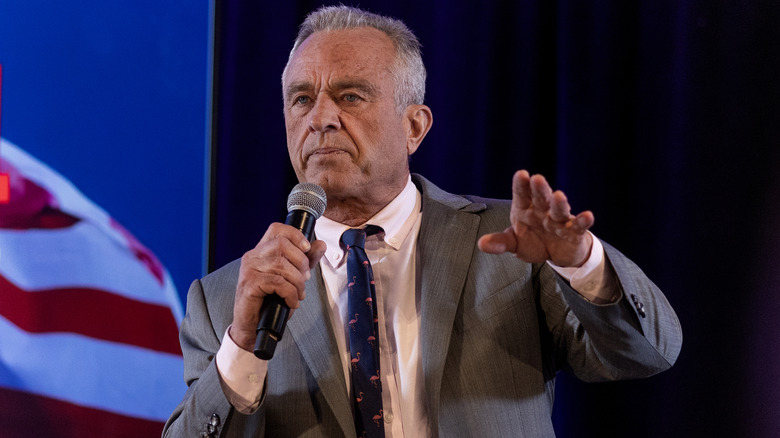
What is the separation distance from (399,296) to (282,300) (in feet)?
1.85

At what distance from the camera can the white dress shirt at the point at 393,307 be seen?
1647mm

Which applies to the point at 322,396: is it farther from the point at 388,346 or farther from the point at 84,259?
the point at 84,259

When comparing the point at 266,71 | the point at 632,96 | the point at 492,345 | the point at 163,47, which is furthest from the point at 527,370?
the point at 163,47

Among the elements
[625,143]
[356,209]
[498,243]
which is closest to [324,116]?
[356,209]

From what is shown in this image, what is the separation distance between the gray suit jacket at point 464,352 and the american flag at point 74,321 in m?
0.79

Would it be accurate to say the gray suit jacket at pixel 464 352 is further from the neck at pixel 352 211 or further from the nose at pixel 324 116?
the nose at pixel 324 116

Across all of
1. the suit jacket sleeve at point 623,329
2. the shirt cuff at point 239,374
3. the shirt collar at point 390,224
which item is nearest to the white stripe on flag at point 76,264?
the shirt collar at point 390,224

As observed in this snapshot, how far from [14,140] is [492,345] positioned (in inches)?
73.7

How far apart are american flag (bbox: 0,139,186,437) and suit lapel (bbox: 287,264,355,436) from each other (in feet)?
3.31

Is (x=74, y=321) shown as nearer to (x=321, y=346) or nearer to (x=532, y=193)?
(x=321, y=346)

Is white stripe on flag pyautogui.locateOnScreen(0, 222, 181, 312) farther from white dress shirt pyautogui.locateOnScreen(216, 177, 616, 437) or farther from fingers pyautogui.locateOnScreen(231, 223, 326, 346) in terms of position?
fingers pyautogui.locateOnScreen(231, 223, 326, 346)

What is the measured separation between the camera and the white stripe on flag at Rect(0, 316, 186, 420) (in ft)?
8.55

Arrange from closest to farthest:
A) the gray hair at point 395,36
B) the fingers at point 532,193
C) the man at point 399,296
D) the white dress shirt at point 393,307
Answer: the fingers at point 532,193 < the man at point 399,296 < the white dress shirt at point 393,307 < the gray hair at point 395,36

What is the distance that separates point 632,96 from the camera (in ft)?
8.03
